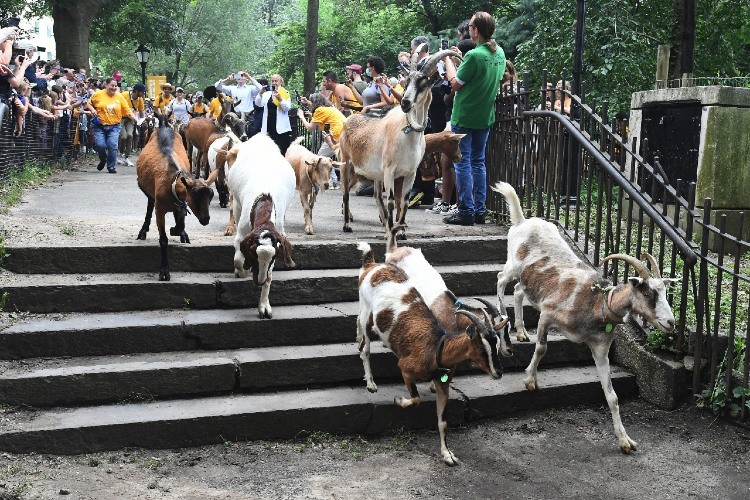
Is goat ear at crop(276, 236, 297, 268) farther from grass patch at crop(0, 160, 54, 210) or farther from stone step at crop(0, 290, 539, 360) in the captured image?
grass patch at crop(0, 160, 54, 210)

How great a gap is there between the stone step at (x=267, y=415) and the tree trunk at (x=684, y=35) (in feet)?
30.9

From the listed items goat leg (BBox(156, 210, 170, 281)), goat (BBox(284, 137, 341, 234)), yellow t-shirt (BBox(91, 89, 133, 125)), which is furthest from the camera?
yellow t-shirt (BBox(91, 89, 133, 125))

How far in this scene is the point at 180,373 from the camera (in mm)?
6145

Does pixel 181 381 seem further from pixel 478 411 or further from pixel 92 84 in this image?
pixel 92 84

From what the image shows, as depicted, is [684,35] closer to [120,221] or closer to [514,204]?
[514,204]

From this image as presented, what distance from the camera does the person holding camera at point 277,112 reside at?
1666cm

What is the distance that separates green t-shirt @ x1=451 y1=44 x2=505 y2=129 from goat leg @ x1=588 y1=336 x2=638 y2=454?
A: 13.3ft

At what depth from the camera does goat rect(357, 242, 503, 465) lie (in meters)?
5.39

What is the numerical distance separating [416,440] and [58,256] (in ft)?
11.9

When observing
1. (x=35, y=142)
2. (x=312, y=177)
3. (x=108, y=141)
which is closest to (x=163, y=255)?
(x=312, y=177)

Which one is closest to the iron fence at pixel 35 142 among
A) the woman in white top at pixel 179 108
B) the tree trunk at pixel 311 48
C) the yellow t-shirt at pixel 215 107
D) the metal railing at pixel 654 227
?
the woman in white top at pixel 179 108

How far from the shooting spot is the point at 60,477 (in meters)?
5.18

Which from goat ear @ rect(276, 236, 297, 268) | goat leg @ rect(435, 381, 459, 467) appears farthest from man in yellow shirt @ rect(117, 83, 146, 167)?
goat leg @ rect(435, 381, 459, 467)

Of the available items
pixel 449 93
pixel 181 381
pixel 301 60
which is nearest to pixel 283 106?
pixel 449 93
